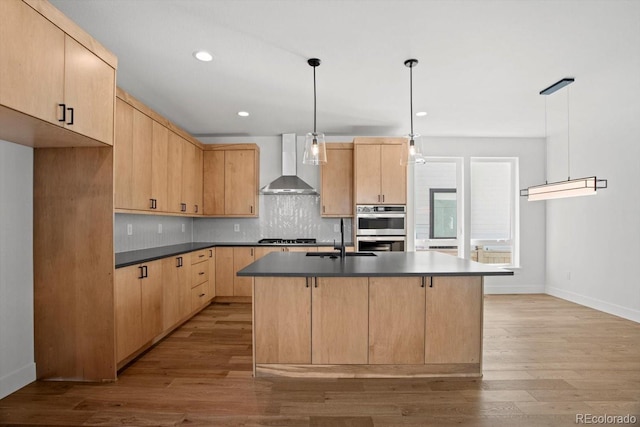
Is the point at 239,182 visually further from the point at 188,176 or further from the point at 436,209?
the point at 436,209

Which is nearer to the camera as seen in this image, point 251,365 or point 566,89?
point 251,365

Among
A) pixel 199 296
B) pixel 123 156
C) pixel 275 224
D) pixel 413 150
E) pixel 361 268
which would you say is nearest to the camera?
pixel 361 268

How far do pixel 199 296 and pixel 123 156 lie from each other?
85.8 inches

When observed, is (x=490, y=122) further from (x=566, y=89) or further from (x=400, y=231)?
(x=400, y=231)

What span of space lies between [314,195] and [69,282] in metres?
3.69

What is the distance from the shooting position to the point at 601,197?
4625 millimetres

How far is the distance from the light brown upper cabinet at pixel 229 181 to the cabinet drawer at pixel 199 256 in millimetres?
785

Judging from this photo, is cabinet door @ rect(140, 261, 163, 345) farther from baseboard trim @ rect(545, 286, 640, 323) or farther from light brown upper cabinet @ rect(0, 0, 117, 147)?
baseboard trim @ rect(545, 286, 640, 323)

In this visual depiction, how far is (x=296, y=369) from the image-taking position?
105 inches

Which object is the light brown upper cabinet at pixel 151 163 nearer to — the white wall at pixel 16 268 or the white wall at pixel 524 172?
the white wall at pixel 16 268

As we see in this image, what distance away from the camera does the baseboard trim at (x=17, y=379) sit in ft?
7.64

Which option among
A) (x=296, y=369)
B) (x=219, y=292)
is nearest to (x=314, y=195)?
(x=219, y=292)

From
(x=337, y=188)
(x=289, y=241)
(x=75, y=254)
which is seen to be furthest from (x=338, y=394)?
(x=337, y=188)

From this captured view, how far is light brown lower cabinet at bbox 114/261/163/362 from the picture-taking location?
2.71 meters
